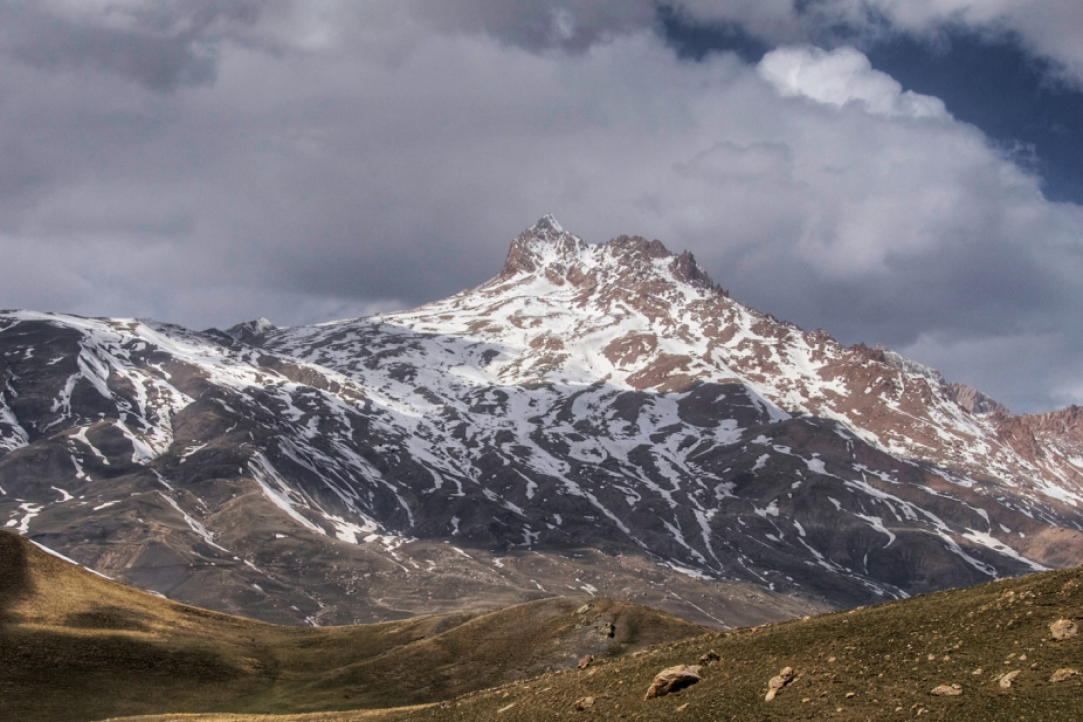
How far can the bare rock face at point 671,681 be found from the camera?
52875 millimetres

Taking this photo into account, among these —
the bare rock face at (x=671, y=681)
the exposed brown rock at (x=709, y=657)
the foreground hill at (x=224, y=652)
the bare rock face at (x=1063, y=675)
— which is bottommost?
the foreground hill at (x=224, y=652)

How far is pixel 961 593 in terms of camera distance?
5519 cm

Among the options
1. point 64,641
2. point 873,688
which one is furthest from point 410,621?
point 873,688

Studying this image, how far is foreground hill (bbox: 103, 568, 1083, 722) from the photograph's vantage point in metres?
40.5

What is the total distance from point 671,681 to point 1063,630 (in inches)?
825

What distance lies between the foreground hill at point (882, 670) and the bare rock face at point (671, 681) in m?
0.57

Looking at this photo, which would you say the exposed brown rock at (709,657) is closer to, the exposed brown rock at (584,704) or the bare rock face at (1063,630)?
the exposed brown rock at (584,704)

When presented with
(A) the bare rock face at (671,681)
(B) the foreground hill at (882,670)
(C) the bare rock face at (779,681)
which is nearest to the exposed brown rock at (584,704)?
(B) the foreground hill at (882,670)

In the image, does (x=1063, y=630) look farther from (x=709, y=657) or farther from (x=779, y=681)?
(x=709, y=657)

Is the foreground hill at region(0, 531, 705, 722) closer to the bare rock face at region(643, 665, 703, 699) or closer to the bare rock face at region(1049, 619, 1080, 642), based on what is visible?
the bare rock face at region(643, 665, 703, 699)

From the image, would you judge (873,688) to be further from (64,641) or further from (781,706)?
(64,641)

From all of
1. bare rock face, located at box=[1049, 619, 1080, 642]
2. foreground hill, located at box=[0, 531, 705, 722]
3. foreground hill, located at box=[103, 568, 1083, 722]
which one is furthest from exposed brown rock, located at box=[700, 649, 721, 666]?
foreground hill, located at box=[0, 531, 705, 722]

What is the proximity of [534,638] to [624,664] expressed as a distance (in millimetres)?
47543

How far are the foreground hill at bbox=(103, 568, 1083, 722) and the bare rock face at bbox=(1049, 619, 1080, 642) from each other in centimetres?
19
